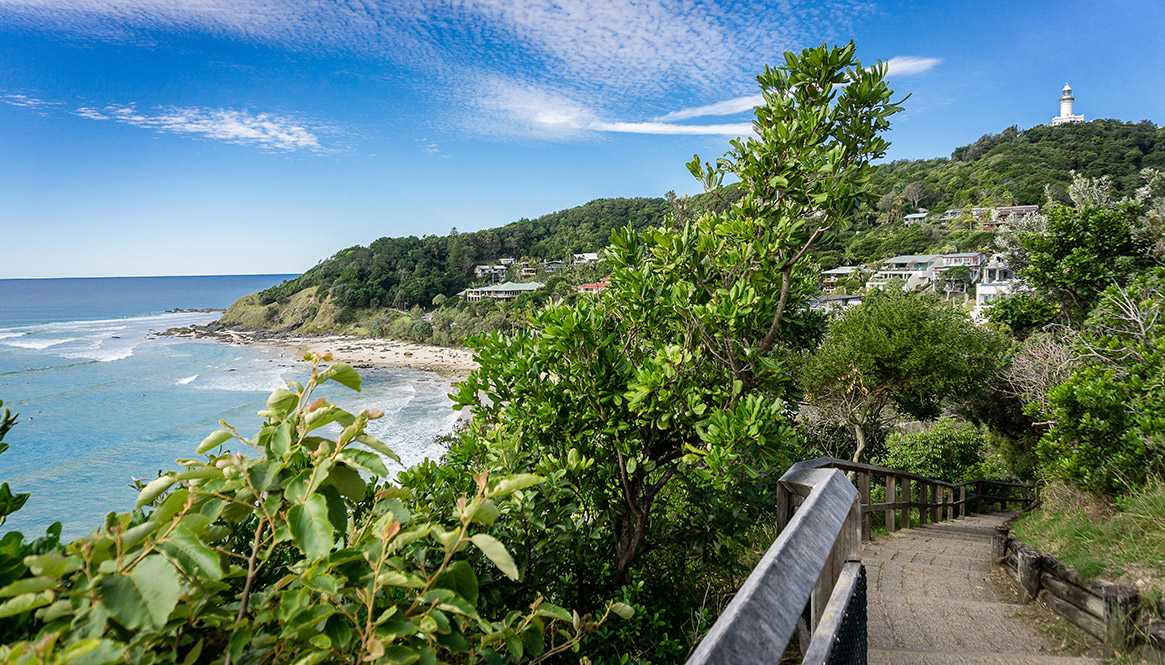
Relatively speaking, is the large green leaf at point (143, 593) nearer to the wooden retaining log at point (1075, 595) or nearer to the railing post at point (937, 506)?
the wooden retaining log at point (1075, 595)

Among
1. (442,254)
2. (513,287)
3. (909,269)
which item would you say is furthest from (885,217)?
(442,254)

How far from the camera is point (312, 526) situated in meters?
0.80

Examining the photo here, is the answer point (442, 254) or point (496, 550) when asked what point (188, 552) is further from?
point (442, 254)

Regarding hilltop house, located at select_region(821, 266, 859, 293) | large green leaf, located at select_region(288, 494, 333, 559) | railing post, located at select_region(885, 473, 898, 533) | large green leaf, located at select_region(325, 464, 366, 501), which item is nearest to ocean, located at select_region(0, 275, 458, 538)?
railing post, located at select_region(885, 473, 898, 533)

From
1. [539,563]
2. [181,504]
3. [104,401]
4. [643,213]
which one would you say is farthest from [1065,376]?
[643,213]

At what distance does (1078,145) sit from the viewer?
64188mm

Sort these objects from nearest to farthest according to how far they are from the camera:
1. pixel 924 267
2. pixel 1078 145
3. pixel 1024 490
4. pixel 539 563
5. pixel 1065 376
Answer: pixel 539 563 → pixel 1065 376 → pixel 1024 490 → pixel 924 267 → pixel 1078 145

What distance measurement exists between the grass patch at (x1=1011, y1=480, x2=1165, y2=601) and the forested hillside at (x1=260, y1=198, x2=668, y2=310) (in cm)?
6120

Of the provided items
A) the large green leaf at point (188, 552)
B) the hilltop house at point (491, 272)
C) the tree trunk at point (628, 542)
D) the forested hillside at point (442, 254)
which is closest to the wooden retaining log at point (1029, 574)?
the tree trunk at point (628, 542)

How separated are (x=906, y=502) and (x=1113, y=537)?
10.1ft

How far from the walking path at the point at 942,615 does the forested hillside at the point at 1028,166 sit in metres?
59.9

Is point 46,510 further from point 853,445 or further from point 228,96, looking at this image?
point 228,96

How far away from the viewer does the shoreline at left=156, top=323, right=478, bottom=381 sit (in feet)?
164

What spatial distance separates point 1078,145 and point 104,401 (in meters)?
101
